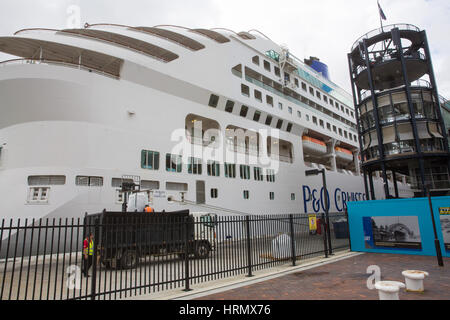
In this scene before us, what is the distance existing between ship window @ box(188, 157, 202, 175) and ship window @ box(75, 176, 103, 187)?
7121 millimetres

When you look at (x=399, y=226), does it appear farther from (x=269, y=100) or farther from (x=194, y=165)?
(x=269, y=100)

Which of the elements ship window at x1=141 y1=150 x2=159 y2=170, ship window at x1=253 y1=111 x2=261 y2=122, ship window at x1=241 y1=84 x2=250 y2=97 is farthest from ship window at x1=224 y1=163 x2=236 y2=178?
ship window at x1=241 y1=84 x2=250 y2=97

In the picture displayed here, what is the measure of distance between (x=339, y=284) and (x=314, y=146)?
33377 millimetres

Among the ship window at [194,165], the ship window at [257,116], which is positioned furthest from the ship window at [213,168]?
the ship window at [257,116]

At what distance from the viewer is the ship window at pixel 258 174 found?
2929cm

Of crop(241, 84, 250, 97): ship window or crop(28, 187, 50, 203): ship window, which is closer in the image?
crop(28, 187, 50, 203): ship window

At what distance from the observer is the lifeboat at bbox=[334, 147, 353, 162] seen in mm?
45656

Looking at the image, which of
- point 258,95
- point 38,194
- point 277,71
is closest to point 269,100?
point 258,95

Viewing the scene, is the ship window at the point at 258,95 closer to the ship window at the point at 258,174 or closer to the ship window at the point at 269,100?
the ship window at the point at 269,100

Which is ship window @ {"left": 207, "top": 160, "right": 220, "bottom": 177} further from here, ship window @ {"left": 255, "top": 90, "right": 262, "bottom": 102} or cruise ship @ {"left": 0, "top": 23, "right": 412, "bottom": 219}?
ship window @ {"left": 255, "top": 90, "right": 262, "bottom": 102}

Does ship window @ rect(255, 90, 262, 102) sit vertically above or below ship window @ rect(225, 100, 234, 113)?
above

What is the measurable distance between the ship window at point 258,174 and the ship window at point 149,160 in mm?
11566

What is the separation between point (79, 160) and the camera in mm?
17578
